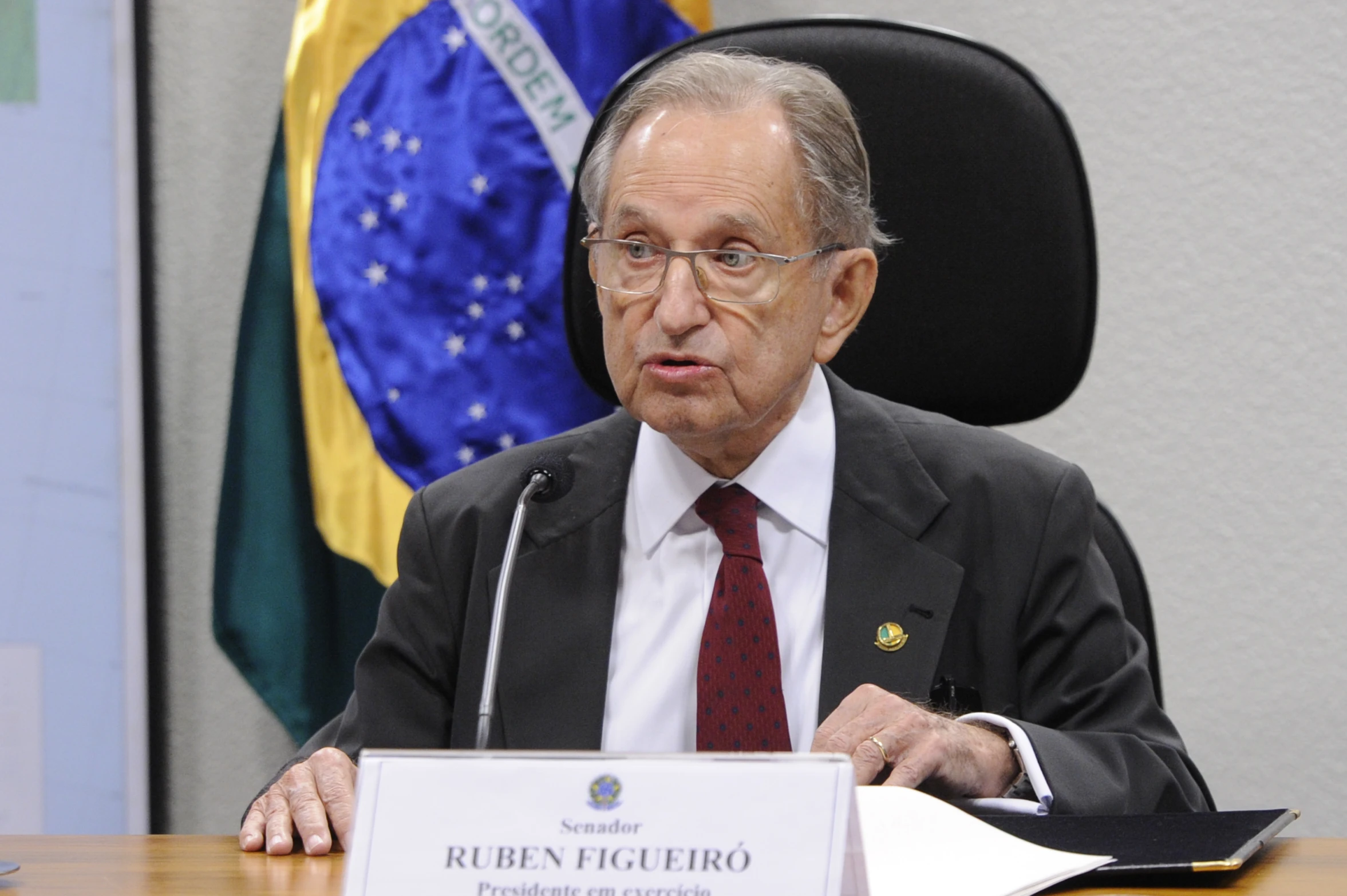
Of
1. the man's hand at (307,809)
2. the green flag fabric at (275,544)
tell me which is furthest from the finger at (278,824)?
the green flag fabric at (275,544)

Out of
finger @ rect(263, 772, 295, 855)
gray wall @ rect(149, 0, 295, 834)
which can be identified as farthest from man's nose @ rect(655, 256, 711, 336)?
gray wall @ rect(149, 0, 295, 834)

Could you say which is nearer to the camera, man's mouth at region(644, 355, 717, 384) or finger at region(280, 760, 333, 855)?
finger at region(280, 760, 333, 855)

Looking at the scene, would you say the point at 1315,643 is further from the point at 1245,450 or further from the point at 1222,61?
the point at 1222,61

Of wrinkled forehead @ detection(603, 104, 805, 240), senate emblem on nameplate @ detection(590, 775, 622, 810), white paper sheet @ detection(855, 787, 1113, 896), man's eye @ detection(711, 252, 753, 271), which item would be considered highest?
wrinkled forehead @ detection(603, 104, 805, 240)

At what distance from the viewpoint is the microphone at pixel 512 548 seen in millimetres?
1256

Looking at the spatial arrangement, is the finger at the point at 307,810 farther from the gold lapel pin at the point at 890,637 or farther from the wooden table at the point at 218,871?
the gold lapel pin at the point at 890,637

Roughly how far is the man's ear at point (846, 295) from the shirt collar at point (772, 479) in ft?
0.27

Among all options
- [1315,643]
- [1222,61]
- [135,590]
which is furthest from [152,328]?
[1315,643]

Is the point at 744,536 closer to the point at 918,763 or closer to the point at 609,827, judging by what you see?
the point at 918,763

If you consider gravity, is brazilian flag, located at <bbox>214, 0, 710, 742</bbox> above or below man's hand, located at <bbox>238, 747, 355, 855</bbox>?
above

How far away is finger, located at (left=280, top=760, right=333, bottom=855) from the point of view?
1.24 meters

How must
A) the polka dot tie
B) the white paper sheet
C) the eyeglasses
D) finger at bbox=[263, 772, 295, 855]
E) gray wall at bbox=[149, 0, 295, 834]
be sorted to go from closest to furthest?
1. the white paper sheet
2. finger at bbox=[263, 772, 295, 855]
3. the polka dot tie
4. the eyeglasses
5. gray wall at bbox=[149, 0, 295, 834]

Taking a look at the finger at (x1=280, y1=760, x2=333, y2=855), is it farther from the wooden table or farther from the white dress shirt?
the white dress shirt

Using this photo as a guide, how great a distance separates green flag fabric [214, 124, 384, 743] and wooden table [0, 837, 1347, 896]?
1.34 meters
